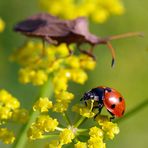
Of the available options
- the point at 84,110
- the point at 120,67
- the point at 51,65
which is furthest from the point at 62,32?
the point at 120,67

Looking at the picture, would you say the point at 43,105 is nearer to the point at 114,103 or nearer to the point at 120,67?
the point at 114,103

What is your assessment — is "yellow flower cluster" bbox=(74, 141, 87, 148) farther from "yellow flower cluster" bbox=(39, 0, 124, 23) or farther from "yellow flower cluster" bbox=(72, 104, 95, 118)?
"yellow flower cluster" bbox=(39, 0, 124, 23)

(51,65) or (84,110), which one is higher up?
(51,65)

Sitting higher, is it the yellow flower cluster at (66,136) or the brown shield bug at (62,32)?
the brown shield bug at (62,32)

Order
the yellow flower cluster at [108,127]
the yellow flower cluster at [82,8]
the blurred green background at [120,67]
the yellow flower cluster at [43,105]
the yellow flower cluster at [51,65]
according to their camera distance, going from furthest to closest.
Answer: the blurred green background at [120,67] → the yellow flower cluster at [82,8] → the yellow flower cluster at [51,65] → the yellow flower cluster at [43,105] → the yellow flower cluster at [108,127]

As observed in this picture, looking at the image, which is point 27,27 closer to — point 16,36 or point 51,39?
point 51,39

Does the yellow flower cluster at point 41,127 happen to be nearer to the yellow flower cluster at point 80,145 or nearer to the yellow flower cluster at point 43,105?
the yellow flower cluster at point 43,105

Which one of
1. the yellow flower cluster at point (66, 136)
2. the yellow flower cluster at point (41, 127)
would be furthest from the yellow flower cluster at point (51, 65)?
the yellow flower cluster at point (66, 136)

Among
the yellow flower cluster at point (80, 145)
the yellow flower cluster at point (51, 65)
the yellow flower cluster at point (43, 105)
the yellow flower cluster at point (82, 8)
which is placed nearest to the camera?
the yellow flower cluster at point (80, 145)
